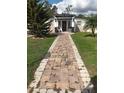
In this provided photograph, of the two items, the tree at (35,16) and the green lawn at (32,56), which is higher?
the tree at (35,16)

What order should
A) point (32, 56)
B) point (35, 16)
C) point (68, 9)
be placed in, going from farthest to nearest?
point (35, 16) < point (32, 56) < point (68, 9)

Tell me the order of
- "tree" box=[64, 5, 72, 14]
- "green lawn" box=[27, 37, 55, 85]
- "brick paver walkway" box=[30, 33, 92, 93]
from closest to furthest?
"brick paver walkway" box=[30, 33, 92, 93], "tree" box=[64, 5, 72, 14], "green lawn" box=[27, 37, 55, 85]

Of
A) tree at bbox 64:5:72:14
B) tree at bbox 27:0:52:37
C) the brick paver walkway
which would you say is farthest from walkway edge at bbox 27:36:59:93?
tree at bbox 64:5:72:14

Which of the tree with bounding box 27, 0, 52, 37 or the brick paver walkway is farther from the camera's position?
the tree with bounding box 27, 0, 52, 37

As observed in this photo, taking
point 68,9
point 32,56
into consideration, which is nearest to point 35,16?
point 32,56

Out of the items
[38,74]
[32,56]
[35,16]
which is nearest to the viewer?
[38,74]

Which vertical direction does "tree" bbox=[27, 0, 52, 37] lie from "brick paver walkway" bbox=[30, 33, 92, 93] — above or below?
above

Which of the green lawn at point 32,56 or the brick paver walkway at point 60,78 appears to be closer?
the brick paver walkway at point 60,78

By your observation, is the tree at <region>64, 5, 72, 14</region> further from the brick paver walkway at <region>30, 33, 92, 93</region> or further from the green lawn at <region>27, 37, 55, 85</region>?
the brick paver walkway at <region>30, 33, 92, 93</region>

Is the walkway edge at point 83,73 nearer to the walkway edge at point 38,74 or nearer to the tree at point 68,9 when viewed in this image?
the walkway edge at point 38,74

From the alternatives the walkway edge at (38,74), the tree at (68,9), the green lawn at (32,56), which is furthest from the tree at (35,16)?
the walkway edge at (38,74)

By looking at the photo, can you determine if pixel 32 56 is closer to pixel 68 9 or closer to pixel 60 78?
pixel 60 78

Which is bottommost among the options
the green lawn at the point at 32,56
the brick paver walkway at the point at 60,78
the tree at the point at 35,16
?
the brick paver walkway at the point at 60,78
